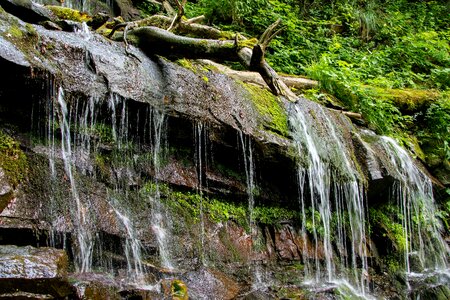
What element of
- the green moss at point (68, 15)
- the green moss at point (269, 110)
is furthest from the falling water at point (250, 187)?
the green moss at point (68, 15)

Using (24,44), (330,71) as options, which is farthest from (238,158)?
(330,71)

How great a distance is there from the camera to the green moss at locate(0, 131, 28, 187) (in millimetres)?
3961

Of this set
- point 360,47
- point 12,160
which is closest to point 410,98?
point 360,47

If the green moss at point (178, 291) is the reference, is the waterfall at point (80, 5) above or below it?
above

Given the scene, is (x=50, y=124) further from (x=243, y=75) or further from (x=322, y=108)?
(x=322, y=108)

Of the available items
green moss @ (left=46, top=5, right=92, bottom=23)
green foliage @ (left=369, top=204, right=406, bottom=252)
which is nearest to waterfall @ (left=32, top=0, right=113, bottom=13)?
green moss @ (left=46, top=5, right=92, bottom=23)

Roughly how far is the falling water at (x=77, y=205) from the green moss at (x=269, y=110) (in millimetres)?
2735

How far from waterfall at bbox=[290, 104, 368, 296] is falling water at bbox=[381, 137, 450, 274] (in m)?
1.05

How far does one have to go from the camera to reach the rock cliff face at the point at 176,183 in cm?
402

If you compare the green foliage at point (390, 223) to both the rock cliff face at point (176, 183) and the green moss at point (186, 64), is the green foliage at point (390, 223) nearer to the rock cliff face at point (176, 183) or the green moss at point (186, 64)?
the rock cliff face at point (176, 183)

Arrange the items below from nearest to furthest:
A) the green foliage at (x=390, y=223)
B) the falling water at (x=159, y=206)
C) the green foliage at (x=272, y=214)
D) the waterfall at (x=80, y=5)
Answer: the falling water at (x=159, y=206)
the green foliage at (x=272, y=214)
the green foliage at (x=390, y=223)
the waterfall at (x=80, y=5)

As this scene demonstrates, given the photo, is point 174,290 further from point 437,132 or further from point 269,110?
point 437,132

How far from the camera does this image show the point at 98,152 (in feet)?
15.6

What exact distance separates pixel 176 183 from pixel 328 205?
102 inches
